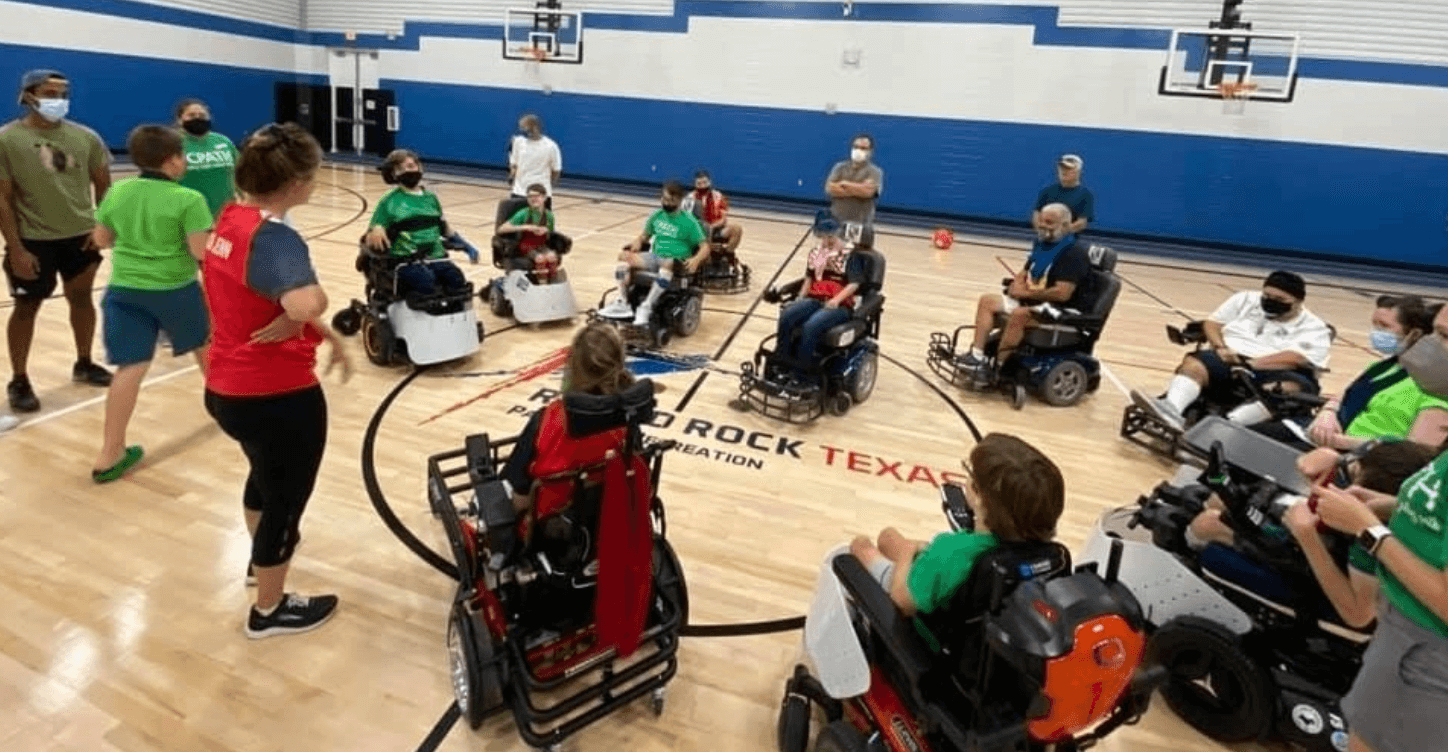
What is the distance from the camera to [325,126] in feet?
61.6

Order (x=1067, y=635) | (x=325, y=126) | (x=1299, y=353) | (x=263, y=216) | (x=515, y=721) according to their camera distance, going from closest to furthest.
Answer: (x=1067, y=635)
(x=263, y=216)
(x=515, y=721)
(x=1299, y=353)
(x=325, y=126)

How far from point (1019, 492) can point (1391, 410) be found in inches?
100

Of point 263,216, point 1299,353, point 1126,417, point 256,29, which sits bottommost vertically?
point 1126,417

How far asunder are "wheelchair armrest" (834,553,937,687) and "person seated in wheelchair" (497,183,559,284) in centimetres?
501

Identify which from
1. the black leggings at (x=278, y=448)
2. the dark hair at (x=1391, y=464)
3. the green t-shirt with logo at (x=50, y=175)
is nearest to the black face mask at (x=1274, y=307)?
the dark hair at (x=1391, y=464)

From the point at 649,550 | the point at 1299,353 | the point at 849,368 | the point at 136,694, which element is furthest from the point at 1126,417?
the point at 136,694

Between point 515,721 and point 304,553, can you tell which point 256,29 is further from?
point 515,721

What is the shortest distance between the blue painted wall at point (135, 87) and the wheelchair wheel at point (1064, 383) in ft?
48.8

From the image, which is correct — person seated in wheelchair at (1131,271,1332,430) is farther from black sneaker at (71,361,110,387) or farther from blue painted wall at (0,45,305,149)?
blue painted wall at (0,45,305,149)

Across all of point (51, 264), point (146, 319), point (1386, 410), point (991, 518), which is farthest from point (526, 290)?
point (1386, 410)

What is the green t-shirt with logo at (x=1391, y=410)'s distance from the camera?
322cm

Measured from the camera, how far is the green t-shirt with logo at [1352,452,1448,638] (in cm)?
144

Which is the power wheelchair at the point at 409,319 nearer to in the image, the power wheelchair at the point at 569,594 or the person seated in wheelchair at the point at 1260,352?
the power wheelchair at the point at 569,594

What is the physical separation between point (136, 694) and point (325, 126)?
19.1 meters
